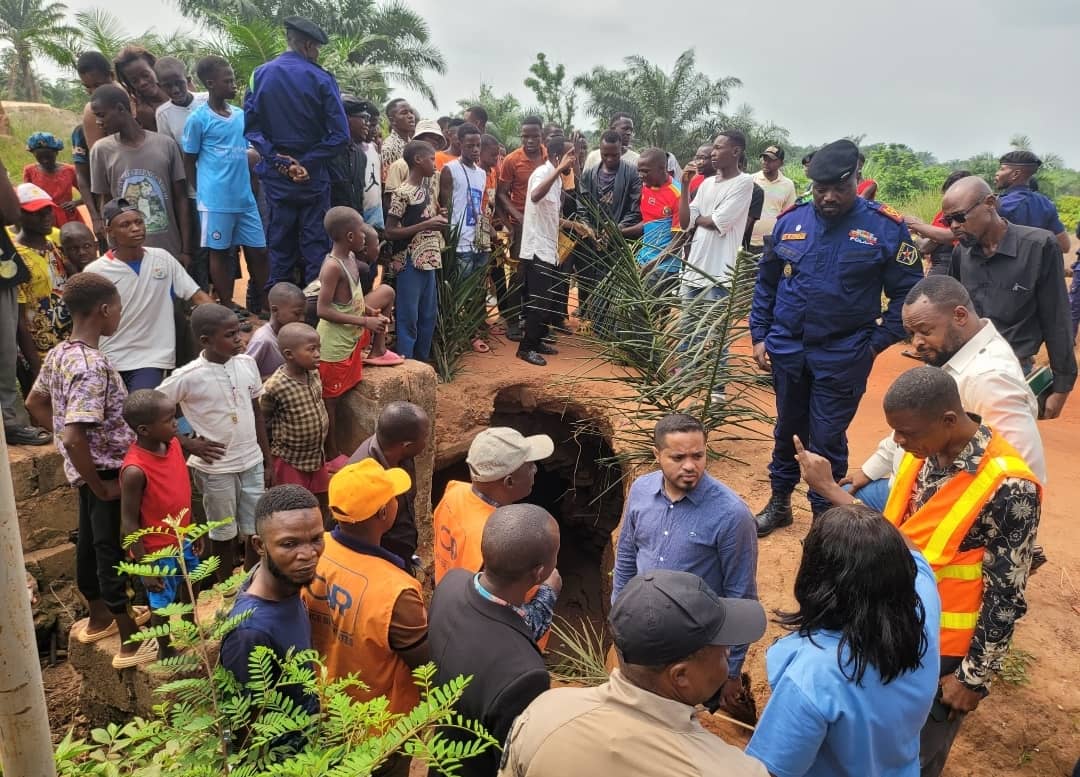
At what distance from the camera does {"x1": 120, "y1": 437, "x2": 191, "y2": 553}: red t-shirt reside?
3.12 metres

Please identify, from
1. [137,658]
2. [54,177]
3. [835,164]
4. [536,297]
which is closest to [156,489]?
[137,658]

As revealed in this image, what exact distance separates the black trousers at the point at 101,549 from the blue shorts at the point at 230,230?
2382 millimetres

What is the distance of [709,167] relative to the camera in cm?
747

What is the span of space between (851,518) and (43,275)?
515cm

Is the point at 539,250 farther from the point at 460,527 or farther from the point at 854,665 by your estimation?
the point at 854,665

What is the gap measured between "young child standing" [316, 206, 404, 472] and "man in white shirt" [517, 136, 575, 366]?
1.99m

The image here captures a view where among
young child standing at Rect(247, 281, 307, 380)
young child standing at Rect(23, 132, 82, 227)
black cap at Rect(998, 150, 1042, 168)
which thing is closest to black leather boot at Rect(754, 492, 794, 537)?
young child standing at Rect(247, 281, 307, 380)

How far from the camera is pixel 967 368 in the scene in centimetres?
268

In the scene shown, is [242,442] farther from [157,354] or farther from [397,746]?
[397,746]

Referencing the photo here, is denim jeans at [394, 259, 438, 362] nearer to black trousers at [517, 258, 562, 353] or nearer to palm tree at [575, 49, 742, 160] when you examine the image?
black trousers at [517, 258, 562, 353]

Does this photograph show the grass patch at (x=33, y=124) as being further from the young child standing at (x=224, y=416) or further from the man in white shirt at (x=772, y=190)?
the man in white shirt at (x=772, y=190)

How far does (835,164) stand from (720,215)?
219 cm

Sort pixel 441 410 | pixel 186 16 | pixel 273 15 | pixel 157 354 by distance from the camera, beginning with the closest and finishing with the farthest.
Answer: pixel 157 354 < pixel 441 410 < pixel 186 16 < pixel 273 15

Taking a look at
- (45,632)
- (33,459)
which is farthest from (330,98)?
(45,632)
